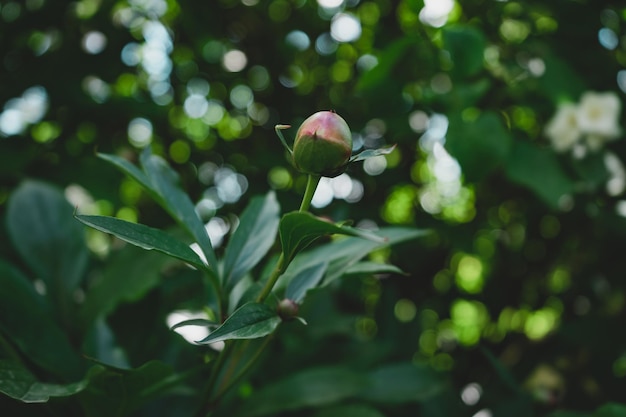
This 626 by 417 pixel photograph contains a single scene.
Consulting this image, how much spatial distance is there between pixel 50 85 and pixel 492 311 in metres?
1.25

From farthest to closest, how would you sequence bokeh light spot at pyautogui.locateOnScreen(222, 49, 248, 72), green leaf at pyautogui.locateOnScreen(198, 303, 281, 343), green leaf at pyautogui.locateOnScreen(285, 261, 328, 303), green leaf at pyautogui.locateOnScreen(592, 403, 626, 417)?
1. bokeh light spot at pyautogui.locateOnScreen(222, 49, 248, 72)
2. green leaf at pyautogui.locateOnScreen(592, 403, 626, 417)
3. green leaf at pyautogui.locateOnScreen(285, 261, 328, 303)
4. green leaf at pyautogui.locateOnScreen(198, 303, 281, 343)

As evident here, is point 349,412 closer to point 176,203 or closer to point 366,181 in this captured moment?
point 176,203

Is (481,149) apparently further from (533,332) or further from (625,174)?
(533,332)

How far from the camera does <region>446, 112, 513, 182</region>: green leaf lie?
45.5 inches

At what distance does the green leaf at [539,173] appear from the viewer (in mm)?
1238

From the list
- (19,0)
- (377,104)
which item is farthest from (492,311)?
(19,0)

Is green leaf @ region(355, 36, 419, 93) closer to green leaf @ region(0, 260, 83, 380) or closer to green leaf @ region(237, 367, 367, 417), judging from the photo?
green leaf @ region(237, 367, 367, 417)

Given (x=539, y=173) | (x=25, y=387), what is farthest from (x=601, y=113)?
(x=25, y=387)

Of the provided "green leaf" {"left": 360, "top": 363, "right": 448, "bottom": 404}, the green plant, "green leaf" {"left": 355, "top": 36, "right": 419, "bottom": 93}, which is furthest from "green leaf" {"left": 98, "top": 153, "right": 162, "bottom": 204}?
"green leaf" {"left": 355, "top": 36, "right": 419, "bottom": 93}

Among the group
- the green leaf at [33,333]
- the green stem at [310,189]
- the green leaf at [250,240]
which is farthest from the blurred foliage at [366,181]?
the green stem at [310,189]

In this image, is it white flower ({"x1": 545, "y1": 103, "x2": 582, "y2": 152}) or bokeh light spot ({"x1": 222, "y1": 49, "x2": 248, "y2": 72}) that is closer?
white flower ({"x1": 545, "y1": 103, "x2": 582, "y2": 152})

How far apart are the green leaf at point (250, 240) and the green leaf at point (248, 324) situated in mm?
99

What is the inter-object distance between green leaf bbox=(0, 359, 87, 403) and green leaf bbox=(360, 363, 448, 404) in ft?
1.79

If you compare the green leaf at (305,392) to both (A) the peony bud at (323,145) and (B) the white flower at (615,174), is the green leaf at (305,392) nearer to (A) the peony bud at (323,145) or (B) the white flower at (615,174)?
(A) the peony bud at (323,145)
